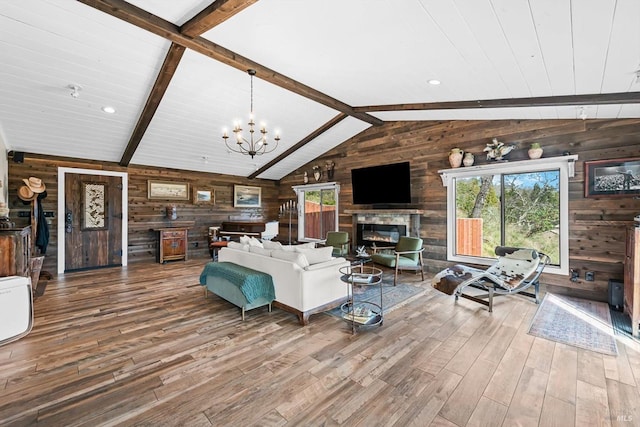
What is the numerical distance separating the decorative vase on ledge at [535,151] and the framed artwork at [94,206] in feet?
27.5

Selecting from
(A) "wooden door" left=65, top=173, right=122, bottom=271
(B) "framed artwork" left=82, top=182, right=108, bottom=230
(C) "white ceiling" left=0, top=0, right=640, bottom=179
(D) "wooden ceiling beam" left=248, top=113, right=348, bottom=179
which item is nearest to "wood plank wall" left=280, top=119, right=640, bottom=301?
(C) "white ceiling" left=0, top=0, right=640, bottom=179

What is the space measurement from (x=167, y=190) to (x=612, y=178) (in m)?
8.61

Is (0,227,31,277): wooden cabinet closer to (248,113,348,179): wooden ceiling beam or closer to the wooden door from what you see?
the wooden door

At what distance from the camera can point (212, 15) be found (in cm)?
282

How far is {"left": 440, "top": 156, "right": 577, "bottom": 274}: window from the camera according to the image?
449cm

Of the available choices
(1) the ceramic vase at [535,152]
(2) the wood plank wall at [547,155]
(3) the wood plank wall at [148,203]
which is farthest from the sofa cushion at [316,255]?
(3) the wood plank wall at [148,203]

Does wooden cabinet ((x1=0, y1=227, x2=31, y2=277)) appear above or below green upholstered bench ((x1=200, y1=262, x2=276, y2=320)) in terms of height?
above

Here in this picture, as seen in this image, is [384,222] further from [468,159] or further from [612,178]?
[612,178]

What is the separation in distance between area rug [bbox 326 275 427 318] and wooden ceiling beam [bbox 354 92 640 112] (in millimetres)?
3013

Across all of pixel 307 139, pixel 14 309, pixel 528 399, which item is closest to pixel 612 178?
pixel 528 399

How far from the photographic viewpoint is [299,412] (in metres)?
1.89

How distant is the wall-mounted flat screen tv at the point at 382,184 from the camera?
6.07 meters

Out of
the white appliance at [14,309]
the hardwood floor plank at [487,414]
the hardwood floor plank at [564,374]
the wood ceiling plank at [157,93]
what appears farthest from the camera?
the wood ceiling plank at [157,93]

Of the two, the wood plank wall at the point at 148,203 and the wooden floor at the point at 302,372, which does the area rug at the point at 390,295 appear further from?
the wood plank wall at the point at 148,203
